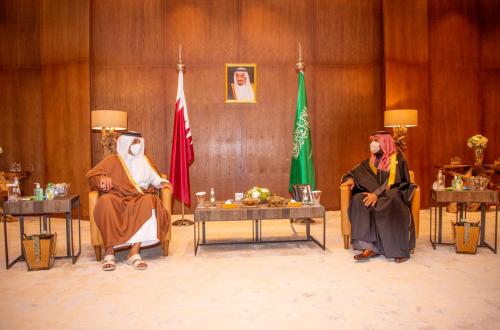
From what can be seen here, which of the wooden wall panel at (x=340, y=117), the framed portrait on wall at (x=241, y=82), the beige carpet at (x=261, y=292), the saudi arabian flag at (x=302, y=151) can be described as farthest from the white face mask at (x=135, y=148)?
the wooden wall panel at (x=340, y=117)

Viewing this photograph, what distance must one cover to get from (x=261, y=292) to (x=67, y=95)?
5.10 meters

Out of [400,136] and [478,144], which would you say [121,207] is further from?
[478,144]

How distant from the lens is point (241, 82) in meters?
6.82

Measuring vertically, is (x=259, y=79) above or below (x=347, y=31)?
below

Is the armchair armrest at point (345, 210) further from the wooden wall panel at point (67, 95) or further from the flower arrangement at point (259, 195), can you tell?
the wooden wall panel at point (67, 95)

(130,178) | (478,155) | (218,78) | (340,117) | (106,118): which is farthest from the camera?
(340,117)

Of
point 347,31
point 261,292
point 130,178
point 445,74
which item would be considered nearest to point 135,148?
point 130,178

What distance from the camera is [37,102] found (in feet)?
23.6

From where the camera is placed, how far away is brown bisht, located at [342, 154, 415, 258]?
3.87 metres

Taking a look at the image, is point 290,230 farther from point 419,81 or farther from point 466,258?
point 419,81

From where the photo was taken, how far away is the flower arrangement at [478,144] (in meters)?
6.60

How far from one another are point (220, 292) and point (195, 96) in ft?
14.4

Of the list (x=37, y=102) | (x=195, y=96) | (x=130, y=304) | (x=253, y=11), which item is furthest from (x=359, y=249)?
(x=37, y=102)

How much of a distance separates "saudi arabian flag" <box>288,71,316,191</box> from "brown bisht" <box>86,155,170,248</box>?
8.29 ft
